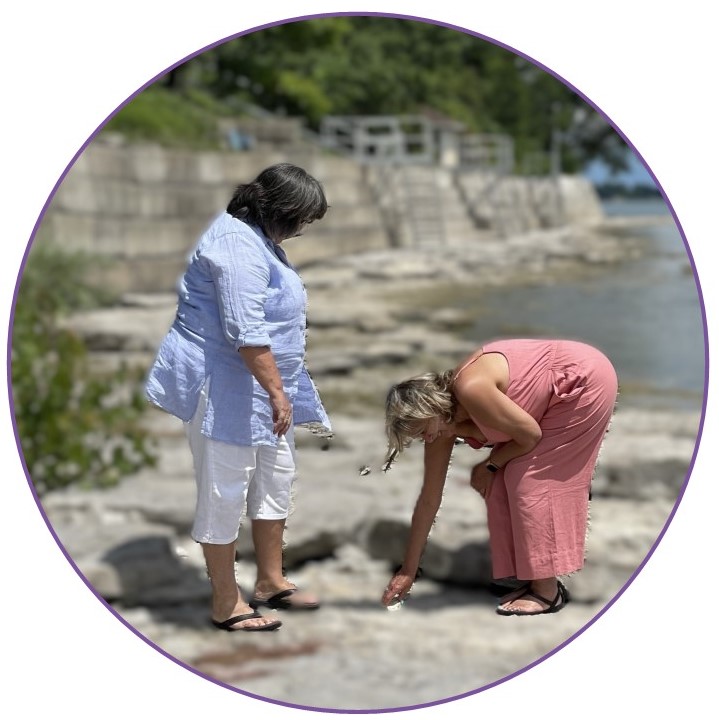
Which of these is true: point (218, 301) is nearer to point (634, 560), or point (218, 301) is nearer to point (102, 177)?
point (102, 177)

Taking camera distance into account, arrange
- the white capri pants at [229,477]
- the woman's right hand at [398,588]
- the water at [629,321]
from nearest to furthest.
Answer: the white capri pants at [229,477]
the woman's right hand at [398,588]
the water at [629,321]

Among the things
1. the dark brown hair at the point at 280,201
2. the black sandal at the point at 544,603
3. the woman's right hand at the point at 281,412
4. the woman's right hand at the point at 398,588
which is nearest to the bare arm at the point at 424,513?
the woman's right hand at the point at 398,588

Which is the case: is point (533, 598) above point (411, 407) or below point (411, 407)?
below

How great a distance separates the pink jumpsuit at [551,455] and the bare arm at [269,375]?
1.53ft

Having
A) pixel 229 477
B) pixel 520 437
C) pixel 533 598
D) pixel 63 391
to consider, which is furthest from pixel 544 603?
pixel 63 391

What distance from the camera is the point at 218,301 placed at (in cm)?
263

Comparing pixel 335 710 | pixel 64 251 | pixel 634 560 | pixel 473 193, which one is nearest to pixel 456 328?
pixel 634 560

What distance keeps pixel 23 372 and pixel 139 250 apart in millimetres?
2055

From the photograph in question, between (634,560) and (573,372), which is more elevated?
(573,372)

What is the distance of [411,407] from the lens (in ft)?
9.00

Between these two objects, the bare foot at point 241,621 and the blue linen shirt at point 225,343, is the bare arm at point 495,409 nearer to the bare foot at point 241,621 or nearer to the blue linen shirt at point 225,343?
the blue linen shirt at point 225,343

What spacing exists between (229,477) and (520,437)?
0.65 meters

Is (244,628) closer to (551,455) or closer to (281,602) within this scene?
(281,602)

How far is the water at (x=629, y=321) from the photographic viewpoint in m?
10.4
